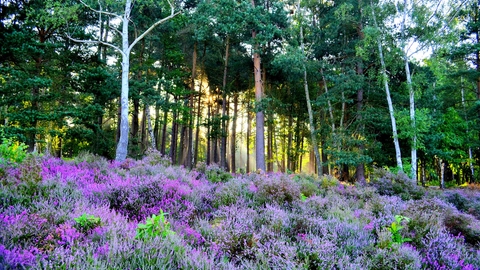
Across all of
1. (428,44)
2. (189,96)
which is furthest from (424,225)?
(189,96)

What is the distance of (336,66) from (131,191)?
60.7 feet

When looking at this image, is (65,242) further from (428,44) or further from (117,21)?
(117,21)

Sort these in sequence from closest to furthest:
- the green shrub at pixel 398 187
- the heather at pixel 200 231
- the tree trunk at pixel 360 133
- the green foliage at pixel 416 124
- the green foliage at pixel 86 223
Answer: the heather at pixel 200 231 < the green foliage at pixel 86 223 < the green shrub at pixel 398 187 < the green foliage at pixel 416 124 < the tree trunk at pixel 360 133

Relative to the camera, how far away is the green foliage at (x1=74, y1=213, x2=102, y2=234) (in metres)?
2.71

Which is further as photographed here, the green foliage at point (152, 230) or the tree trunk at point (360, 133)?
the tree trunk at point (360, 133)

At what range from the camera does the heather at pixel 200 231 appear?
220cm

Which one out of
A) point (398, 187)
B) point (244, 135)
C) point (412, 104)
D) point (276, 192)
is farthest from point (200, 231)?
point (244, 135)

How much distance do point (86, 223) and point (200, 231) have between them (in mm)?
1203

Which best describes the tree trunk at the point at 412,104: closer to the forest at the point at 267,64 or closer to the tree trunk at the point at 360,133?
the forest at the point at 267,64

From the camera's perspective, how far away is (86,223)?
2.73 metres

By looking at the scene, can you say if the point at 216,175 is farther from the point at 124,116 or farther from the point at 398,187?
the point at 124,116

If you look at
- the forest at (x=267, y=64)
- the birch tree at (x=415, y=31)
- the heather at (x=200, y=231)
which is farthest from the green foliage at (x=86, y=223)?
the birch tree at (x=415, y=31)

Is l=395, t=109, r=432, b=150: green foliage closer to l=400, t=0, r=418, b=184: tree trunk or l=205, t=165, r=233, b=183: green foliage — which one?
l=400, t=0, r=418, b=184: tree trunk

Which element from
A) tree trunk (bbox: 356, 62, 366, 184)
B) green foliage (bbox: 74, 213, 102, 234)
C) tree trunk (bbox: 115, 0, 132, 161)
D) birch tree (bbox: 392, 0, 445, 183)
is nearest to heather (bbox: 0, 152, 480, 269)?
green foliage (bbox: 74, 213, 102, 234)
